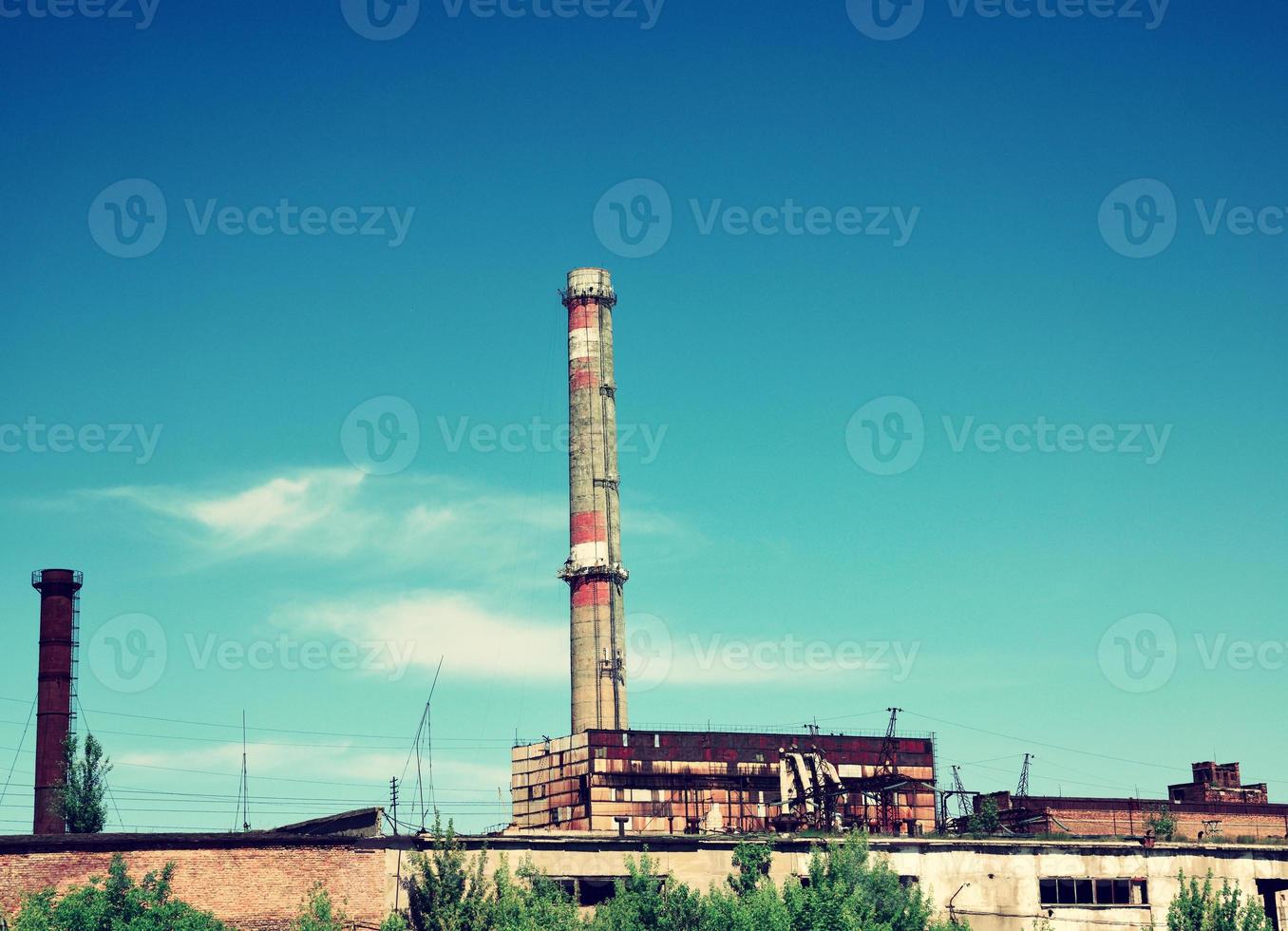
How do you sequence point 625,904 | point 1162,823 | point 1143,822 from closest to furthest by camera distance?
point 625,904
point 1162,823
point 1143,822

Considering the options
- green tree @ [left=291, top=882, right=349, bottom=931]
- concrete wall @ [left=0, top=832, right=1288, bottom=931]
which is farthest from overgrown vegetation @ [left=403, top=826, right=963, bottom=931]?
green tree @ [left=291, top=882, right=349, bottom=931]

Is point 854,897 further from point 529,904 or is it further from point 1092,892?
point 1092,892

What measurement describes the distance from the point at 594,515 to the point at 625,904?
3072 cm

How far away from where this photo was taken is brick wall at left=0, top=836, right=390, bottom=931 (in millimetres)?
41531

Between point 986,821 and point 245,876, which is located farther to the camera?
point 986,821

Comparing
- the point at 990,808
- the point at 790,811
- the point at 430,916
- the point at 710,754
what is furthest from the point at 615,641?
the point at 430,916

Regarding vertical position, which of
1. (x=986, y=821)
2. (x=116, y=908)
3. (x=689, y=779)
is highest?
(x=689, y=779)

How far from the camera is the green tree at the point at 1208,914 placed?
49219 mm

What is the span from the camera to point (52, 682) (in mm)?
65750

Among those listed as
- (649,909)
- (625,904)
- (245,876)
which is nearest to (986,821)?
(649,909)

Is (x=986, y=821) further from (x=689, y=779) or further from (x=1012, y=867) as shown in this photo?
(x=689, y=779)

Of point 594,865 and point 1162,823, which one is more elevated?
point 1162,823

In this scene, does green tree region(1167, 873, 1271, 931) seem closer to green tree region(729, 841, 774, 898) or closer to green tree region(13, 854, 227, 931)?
green tree region(729, 841, 774, 898)

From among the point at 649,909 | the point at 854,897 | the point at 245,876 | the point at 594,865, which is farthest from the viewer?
the point at 594,865
